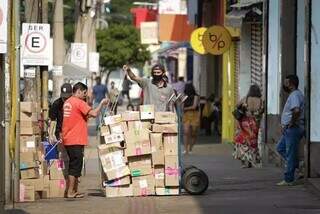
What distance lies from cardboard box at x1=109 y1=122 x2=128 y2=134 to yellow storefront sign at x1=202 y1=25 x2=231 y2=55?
1093cm

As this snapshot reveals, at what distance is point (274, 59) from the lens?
18.4 meters

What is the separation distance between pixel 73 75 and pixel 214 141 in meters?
4.79

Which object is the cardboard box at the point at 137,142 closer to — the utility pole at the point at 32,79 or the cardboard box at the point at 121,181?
the cardboard box at the point at 121,181

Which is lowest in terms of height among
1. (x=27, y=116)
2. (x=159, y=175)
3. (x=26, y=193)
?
(x=26, y=193)

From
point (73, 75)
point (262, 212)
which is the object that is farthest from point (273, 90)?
point (73, 75)

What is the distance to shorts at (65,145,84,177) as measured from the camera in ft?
40.5

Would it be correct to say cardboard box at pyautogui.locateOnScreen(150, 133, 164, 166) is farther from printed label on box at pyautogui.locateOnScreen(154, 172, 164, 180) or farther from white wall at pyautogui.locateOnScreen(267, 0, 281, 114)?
white wall at pyautogui.locateOnScreen(267, 0, 281, 114)

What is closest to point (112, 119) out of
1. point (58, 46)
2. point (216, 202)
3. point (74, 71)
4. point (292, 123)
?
point (216, 202)

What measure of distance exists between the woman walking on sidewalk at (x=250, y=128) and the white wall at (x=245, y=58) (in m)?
5.53

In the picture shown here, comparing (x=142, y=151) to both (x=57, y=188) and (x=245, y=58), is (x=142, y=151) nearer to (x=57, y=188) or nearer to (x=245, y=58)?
(x=57, y=188)

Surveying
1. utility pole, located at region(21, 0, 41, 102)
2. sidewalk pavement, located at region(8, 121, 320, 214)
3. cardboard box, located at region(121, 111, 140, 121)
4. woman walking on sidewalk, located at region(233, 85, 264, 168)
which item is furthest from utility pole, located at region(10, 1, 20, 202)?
woman walking on sidewalk, located at region(233, 85, 264, 168)

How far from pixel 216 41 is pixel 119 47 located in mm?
47994

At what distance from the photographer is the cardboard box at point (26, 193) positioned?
1224 centimetres

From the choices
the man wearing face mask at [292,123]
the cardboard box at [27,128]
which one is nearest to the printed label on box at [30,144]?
the cardboard box at [27,128]
